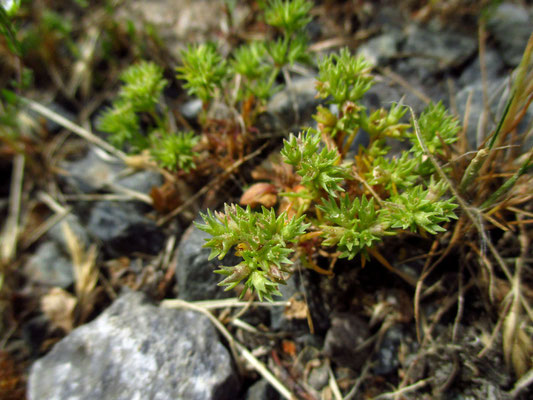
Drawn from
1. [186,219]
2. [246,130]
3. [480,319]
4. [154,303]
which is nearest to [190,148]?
[246,130]

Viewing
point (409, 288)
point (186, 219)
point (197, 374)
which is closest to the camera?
point (197, 374)

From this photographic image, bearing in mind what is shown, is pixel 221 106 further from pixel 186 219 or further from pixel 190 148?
pixel 186 219

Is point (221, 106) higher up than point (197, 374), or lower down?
higher up

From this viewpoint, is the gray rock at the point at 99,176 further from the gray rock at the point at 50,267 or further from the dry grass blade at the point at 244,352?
the dry grass blade at the point at 244,352

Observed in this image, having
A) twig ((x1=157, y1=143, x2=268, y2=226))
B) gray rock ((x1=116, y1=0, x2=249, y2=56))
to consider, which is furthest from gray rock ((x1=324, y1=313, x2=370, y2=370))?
gray rock ((x1=116, y1=0, x2=249, y2=56))

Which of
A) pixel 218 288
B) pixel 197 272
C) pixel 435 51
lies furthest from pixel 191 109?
pixel 435 51

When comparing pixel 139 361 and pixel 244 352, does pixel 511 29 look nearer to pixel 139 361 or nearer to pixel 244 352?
pixel 244 352
